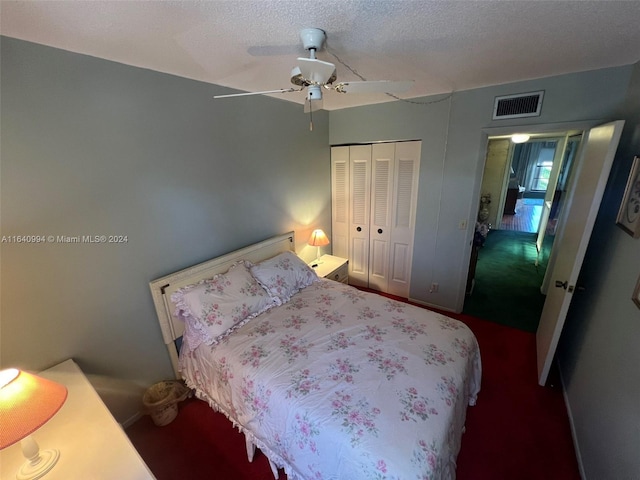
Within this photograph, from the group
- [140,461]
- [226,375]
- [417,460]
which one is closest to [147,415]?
[226,375]

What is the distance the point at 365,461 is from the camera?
40.8 inches

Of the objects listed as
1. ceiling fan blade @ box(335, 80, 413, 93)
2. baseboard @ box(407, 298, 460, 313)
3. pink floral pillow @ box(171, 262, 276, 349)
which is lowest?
baseboard @ box(407, 298, 460, 313)

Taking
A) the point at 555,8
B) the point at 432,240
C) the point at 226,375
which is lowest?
the point at 226,375

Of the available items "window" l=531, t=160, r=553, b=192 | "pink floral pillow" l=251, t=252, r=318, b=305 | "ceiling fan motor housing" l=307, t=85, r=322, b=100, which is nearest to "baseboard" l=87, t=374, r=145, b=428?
"pink floral pillow" l=251, t=252, r=318, b=305

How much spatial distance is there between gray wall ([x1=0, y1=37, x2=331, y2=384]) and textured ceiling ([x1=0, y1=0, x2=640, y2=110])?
18cm

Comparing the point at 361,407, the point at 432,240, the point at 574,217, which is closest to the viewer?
the point at 361,407

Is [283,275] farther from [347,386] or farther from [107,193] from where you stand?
[107,193]

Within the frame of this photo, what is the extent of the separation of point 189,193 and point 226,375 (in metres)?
1.31

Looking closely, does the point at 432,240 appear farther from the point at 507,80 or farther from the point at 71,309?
the point at 71,309

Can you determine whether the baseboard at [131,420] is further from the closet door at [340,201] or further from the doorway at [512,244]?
the doorway at [512,244]

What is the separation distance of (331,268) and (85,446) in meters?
2.26

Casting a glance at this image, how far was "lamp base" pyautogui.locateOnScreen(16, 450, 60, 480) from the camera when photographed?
3.32ft

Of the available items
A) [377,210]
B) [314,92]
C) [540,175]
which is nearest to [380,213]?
[377,210]

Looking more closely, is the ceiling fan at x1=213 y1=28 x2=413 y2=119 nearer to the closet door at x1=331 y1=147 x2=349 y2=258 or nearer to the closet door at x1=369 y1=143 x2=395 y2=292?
the closet door at x1=369 y1=143 x2=395 y2=292
